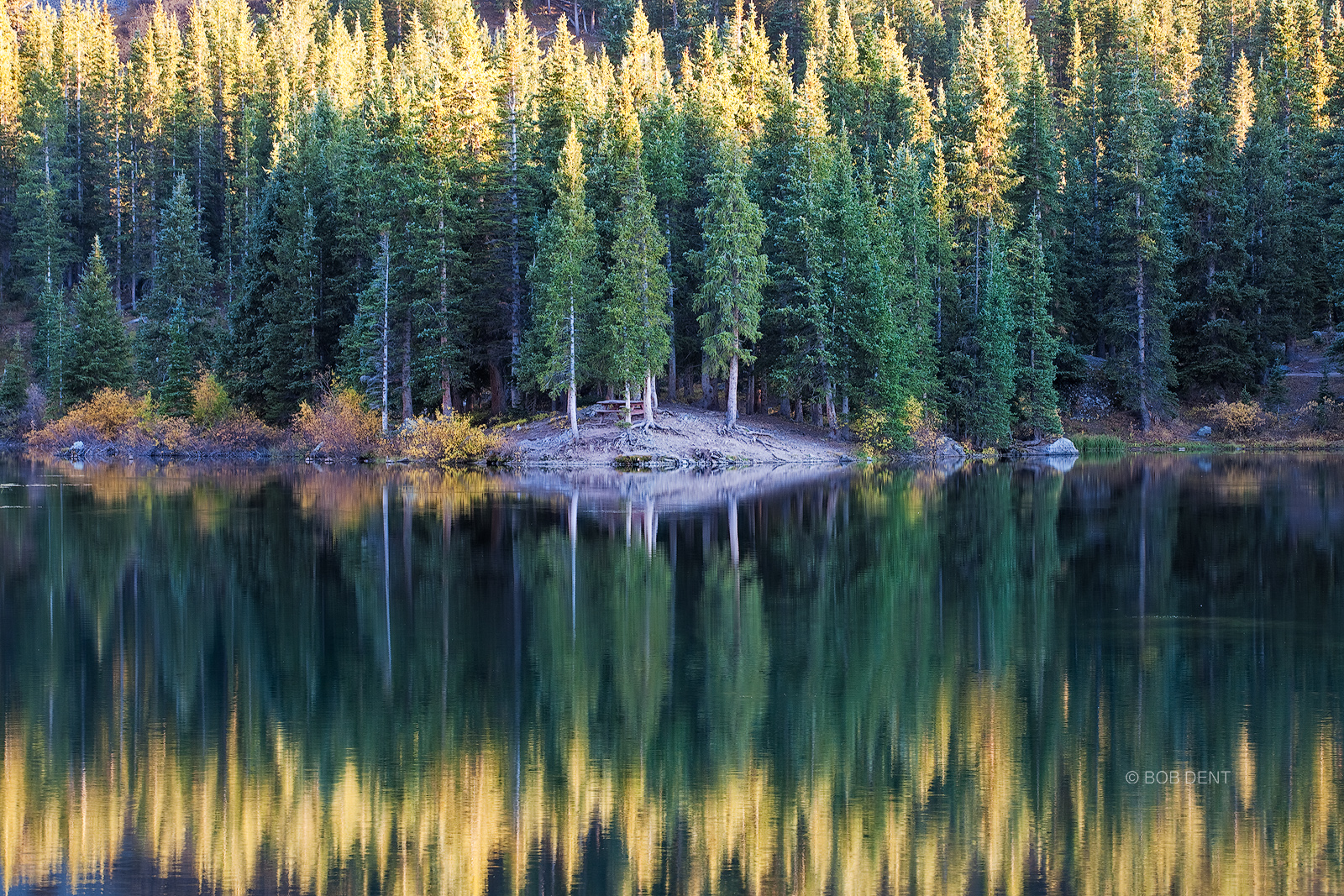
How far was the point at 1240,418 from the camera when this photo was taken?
68.3 metres

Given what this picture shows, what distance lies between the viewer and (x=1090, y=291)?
74.7 meters

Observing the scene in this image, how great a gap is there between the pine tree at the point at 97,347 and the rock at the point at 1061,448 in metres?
48.7

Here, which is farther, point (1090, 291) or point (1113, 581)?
point (1090, 291)

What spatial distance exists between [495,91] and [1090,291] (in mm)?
34236

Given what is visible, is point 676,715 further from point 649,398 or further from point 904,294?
point 904,294

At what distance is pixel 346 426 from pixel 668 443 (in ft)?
49.4

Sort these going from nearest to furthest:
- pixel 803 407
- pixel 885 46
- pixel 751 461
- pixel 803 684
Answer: pixel 803 684, pixel 751 461, pixel 803 407, pixel 885 46

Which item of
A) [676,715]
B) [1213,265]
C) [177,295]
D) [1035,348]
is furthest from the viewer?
[177,295]

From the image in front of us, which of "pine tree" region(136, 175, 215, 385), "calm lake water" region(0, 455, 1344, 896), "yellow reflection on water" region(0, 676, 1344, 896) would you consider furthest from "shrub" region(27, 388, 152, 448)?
"yellow reflection on water" region(0, 676, 1344, 896)

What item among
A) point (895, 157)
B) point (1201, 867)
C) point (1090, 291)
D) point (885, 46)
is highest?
point (885, 46)

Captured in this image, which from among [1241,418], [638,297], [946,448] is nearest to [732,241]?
[638,297]

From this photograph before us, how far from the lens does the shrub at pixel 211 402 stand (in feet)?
217

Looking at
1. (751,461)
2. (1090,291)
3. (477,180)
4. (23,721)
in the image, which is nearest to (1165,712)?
(23,721)

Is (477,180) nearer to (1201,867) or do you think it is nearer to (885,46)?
(885,46)
